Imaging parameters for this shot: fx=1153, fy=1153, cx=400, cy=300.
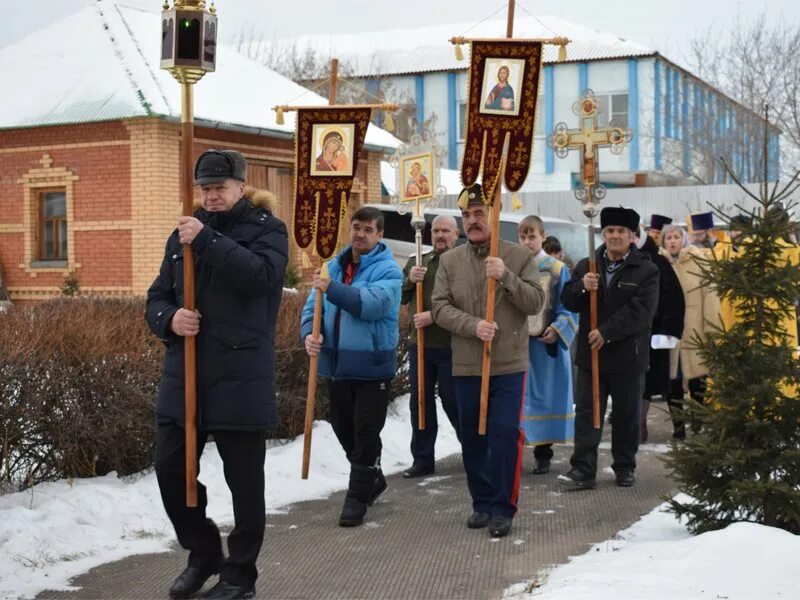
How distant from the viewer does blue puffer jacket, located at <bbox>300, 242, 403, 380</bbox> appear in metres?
6.77

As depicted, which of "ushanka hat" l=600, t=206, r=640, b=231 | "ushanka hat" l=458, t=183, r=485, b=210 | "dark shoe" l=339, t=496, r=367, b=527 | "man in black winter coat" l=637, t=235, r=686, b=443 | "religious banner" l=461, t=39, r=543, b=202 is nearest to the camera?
"dark shoe" l=339, t=496, r=367, b=527

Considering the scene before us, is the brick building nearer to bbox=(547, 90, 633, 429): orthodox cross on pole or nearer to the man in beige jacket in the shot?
bbox=(547, 90, 633, 429): orthodox cross on pole

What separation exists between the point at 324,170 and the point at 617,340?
2.39 meters

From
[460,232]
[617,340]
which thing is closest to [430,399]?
[617,340]

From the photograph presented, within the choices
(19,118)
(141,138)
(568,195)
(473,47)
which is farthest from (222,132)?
(568,195)

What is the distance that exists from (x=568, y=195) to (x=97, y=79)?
699 inches

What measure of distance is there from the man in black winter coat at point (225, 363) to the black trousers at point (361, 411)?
1.75 meters

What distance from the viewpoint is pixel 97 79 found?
17500mm

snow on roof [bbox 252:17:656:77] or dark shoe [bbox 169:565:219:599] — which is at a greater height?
snow on roof [bbox 252:17:656:77]

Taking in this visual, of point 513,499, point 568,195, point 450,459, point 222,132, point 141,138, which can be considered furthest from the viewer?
point 568,195

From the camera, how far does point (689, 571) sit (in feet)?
17.1

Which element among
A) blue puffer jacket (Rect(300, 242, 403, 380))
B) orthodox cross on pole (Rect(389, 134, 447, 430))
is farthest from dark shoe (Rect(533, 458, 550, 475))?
blue puffer jacket (Rect(300, 242, 403, 380))

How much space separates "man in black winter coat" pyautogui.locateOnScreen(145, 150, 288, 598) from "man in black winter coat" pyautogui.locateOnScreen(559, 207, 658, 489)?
3350mm

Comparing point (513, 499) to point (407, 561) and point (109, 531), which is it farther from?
point (109, 531)
